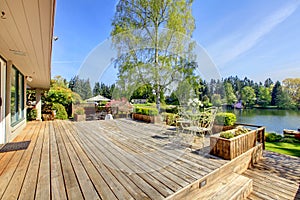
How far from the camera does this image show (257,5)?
184 inches

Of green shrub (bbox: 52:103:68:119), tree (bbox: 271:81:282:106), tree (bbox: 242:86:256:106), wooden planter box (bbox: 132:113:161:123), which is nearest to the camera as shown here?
wooden planter box (bbox: 132:113:161:123)

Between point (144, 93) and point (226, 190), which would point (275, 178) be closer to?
point (226, 190)

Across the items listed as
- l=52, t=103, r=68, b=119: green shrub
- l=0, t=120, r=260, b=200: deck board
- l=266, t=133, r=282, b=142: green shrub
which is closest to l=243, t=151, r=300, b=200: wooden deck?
l=0, t=120, r=260, b=200: deck board

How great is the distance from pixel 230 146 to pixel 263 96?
20.6 m

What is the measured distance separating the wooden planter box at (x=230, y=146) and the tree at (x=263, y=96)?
720 inches

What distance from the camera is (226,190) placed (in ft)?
5.90

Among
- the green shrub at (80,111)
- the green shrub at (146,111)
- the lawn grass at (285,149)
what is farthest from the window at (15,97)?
the lawn grass at (285,149)

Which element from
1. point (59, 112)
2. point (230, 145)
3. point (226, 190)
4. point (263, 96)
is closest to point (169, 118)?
point (230, 145)

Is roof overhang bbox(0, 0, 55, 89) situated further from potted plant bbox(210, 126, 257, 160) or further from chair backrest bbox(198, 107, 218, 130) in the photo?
chair backrest bbox(198, 107, 218, 130)

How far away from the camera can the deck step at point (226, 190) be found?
169cm

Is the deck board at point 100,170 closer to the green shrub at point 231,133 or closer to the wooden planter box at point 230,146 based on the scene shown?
the wooden planter box at point 230,146

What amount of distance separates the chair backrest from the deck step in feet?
5.31

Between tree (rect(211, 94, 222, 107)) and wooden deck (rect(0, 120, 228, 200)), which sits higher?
tree (rect(211, 94, 222, 107))

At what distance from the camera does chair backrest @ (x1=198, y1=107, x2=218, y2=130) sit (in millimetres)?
3616
